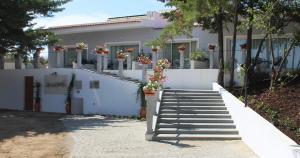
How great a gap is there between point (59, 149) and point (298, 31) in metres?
10.6

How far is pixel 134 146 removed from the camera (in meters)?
17.2

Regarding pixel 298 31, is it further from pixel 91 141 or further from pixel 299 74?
pixel 91 141

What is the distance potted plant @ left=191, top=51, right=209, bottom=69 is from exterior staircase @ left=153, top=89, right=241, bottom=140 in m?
3.66

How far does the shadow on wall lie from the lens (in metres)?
20.2

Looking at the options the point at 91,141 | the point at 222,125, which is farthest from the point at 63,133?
the point at 222,125

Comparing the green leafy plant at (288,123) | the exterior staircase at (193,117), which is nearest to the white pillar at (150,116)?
the exterior staircase at (193,117)

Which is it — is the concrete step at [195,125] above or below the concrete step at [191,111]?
below

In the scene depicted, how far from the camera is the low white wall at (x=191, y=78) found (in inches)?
1000

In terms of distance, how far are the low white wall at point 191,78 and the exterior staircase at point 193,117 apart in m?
1.97

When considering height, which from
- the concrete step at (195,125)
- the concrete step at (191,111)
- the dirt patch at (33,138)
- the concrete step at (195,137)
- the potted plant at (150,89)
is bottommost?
Result: the dirt patch at (33,138)

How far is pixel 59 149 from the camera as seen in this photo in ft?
55.1

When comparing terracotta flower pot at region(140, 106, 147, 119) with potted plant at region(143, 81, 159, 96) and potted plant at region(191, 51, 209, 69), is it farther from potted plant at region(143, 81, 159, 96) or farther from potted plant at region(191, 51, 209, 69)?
potted plant at region(143, 81, 159, 96)

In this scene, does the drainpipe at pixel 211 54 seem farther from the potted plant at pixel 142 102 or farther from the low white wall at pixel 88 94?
the low white wall at pixel 88 94

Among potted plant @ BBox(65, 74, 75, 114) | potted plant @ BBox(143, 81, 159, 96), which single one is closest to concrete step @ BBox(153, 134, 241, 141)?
potted plant @ BBox(143, 81, 159, 96)
